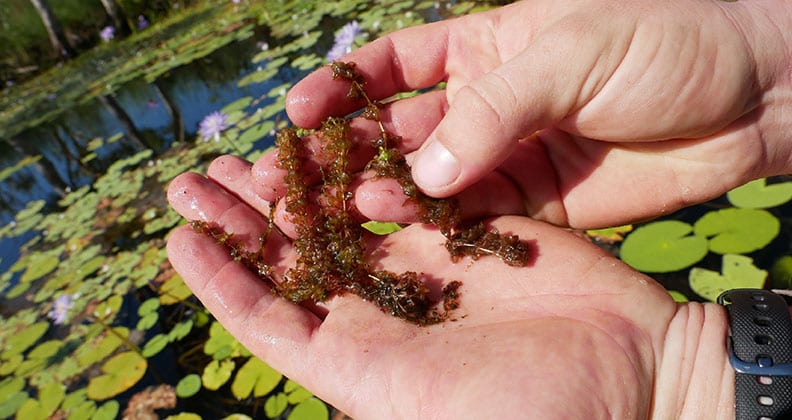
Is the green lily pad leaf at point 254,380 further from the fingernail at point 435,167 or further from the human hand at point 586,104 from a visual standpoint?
the fingernail at point 435,167

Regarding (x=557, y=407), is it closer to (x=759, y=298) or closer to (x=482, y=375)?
(x=482, y=375)

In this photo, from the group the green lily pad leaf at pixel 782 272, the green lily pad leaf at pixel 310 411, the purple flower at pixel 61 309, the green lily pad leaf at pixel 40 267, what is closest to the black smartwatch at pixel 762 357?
the green lily pad leaf at pixel 782 272

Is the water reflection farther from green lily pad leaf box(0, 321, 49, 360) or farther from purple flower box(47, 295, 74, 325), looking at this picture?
purple flower box(47, 295, 74, 325)

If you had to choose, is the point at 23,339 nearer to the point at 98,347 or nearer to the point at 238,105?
the point at 98,347

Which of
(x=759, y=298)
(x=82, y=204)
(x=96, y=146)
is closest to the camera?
(x=759, y=298)

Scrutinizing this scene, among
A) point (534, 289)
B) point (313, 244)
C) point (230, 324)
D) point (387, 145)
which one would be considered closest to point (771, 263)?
point (534, 289)

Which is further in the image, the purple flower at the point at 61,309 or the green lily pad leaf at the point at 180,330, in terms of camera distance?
the purple flower at the point at 61,309
